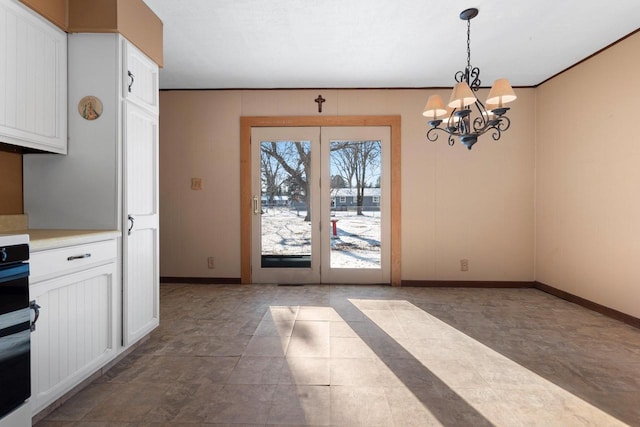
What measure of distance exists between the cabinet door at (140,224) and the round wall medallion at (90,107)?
0.51 ft

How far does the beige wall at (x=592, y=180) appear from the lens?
2.97 metres

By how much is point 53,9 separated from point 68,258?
1545 mm

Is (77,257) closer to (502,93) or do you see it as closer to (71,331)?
(71,331)

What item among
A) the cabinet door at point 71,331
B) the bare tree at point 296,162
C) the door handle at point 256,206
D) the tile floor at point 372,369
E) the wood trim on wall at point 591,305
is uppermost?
the bare tree at point 296,162

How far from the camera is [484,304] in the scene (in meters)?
3.54

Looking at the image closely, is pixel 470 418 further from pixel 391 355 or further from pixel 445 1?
pixel 445 1

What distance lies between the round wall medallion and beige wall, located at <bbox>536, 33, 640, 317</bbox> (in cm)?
425

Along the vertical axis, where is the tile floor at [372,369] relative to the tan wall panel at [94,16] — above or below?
below

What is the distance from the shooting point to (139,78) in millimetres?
2381

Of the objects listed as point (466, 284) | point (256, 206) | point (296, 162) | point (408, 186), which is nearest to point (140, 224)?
point (256, 206)

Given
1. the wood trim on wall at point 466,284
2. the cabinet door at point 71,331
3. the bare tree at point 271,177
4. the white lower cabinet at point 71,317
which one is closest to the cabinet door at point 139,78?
the white lower cabinet at point 71,317

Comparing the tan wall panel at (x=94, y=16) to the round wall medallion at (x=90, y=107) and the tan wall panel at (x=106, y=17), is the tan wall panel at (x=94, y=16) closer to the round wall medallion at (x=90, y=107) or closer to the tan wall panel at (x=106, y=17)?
the tan wall panel at (x=106, y=17)

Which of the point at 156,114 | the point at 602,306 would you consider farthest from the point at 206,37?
the point at 602,306

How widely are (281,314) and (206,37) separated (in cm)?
266
